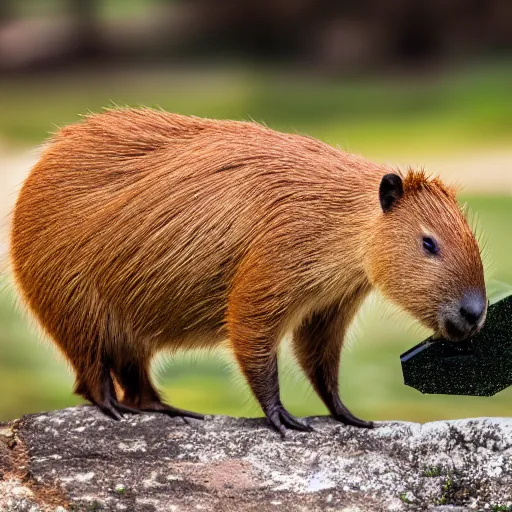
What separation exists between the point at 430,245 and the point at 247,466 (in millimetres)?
1360

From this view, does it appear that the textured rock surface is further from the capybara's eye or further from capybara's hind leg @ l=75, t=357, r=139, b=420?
the capybara's eye

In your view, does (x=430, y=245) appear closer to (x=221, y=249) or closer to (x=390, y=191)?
(x=390, y=191)

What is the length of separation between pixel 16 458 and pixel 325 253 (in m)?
1.80

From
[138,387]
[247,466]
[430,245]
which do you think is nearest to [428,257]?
[430,245]

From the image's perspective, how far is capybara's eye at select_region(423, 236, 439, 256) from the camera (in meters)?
4.93

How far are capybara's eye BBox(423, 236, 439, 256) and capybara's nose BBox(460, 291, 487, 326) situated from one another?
25 centimetres

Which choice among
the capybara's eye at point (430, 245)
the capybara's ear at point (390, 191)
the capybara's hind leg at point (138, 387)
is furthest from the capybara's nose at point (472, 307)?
the capybara's hind leg at point (138, 387)

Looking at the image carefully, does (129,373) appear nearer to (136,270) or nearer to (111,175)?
(136,270)

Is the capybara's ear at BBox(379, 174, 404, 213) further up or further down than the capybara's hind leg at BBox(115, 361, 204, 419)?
further up

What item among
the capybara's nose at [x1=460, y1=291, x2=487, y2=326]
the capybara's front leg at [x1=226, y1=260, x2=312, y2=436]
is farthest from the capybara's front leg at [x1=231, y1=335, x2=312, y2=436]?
the capybara's nose at [x1=460, y1=291, x2=487, y2=326]

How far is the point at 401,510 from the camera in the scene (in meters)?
4.80

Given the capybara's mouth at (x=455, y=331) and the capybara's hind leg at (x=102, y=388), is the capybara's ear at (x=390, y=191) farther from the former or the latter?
the capybara's hind leg at (x=102, y=388)

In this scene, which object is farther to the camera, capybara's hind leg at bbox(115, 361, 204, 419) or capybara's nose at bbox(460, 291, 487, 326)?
capybara's hind leg at bbox(115, 361, 204, 419)

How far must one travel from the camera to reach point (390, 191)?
5.05 m
